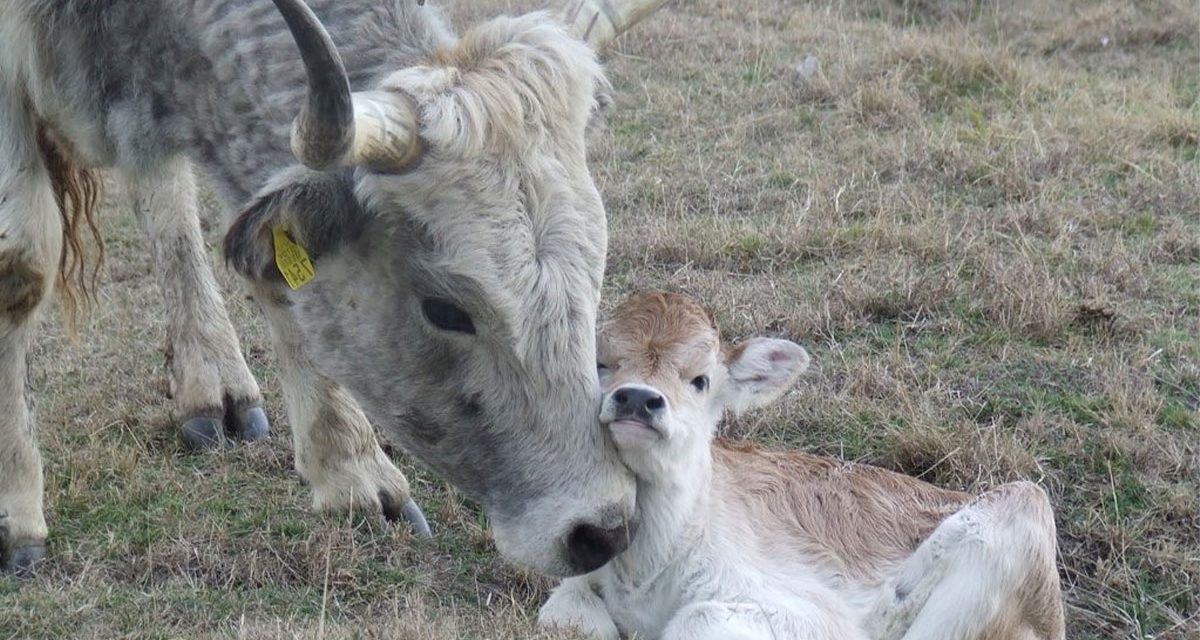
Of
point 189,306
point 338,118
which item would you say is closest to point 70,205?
point 189,306

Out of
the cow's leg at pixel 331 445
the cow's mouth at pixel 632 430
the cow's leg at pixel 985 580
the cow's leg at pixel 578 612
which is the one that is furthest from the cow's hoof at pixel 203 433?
the cow's leg at pixel 985 580

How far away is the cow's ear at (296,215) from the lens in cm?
434

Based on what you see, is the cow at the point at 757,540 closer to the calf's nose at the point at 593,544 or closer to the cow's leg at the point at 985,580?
the cow's leg at the point at 985,580

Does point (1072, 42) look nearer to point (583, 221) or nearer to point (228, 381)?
point (228, 381)

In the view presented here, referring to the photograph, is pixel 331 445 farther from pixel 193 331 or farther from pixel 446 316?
pixel 446 316

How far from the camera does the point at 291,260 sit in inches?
176

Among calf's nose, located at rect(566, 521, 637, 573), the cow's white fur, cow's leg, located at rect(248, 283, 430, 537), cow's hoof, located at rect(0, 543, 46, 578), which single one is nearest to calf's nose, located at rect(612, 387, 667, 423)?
calf's nose, located at rect(566, 521, 637, 573)

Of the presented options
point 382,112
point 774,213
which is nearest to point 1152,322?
point 774,213

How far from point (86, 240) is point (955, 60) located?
206 inches

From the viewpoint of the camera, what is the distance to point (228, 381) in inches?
253

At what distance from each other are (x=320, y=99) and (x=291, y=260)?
82 cm

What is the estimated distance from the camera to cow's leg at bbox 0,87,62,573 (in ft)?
17.7

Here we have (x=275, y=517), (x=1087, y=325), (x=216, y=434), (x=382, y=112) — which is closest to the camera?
(x=382, y=112)

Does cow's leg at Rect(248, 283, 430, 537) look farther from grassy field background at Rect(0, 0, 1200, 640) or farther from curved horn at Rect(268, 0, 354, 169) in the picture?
curved horn at Rect(268, 0, 354, 169)
